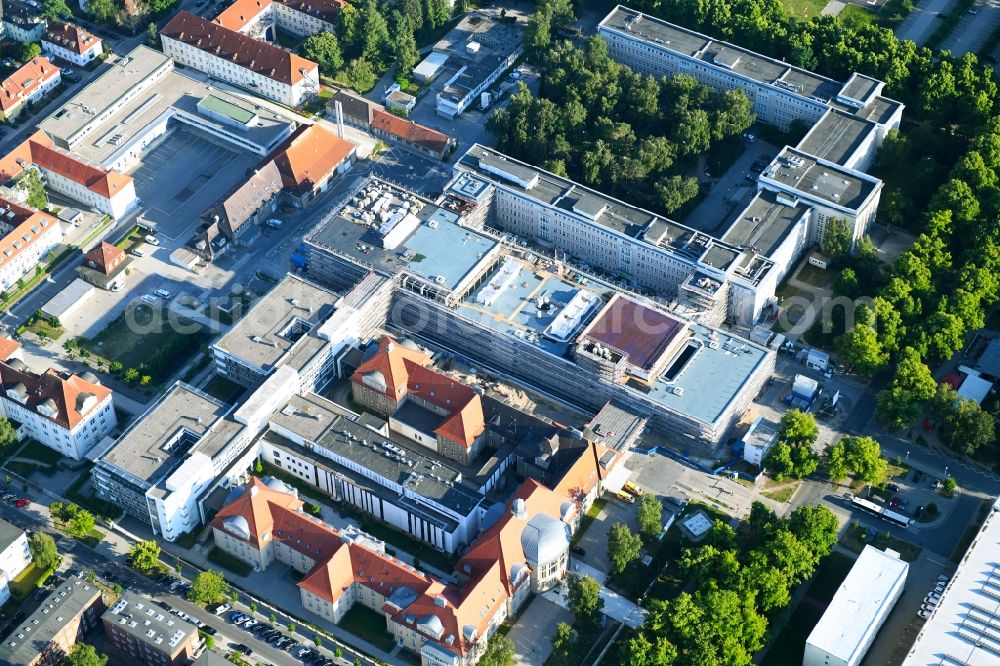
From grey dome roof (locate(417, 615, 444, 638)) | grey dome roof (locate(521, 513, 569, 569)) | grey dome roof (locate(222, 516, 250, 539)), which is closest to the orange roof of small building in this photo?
grey dome roof (locate(222, 516, 250, 539))

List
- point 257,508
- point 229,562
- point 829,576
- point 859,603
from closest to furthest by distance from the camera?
1. point 859,603
2. point 257,508
3. point 829,576
4. point 229,562

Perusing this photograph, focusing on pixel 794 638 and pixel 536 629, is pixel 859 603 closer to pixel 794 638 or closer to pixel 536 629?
pixel 794 638

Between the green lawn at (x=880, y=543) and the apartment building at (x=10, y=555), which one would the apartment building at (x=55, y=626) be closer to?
the apartment building at (x=10, y=555)

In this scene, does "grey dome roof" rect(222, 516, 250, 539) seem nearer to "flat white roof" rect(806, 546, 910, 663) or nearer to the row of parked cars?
"flat white roof" rect(806, 546, 910, 663)

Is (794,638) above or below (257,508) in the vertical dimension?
above

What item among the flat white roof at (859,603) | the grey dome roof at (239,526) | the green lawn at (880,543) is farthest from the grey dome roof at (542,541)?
the green lawn at (880,543)

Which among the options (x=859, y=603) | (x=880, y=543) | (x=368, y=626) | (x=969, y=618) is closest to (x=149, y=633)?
(x=368, y=626)
